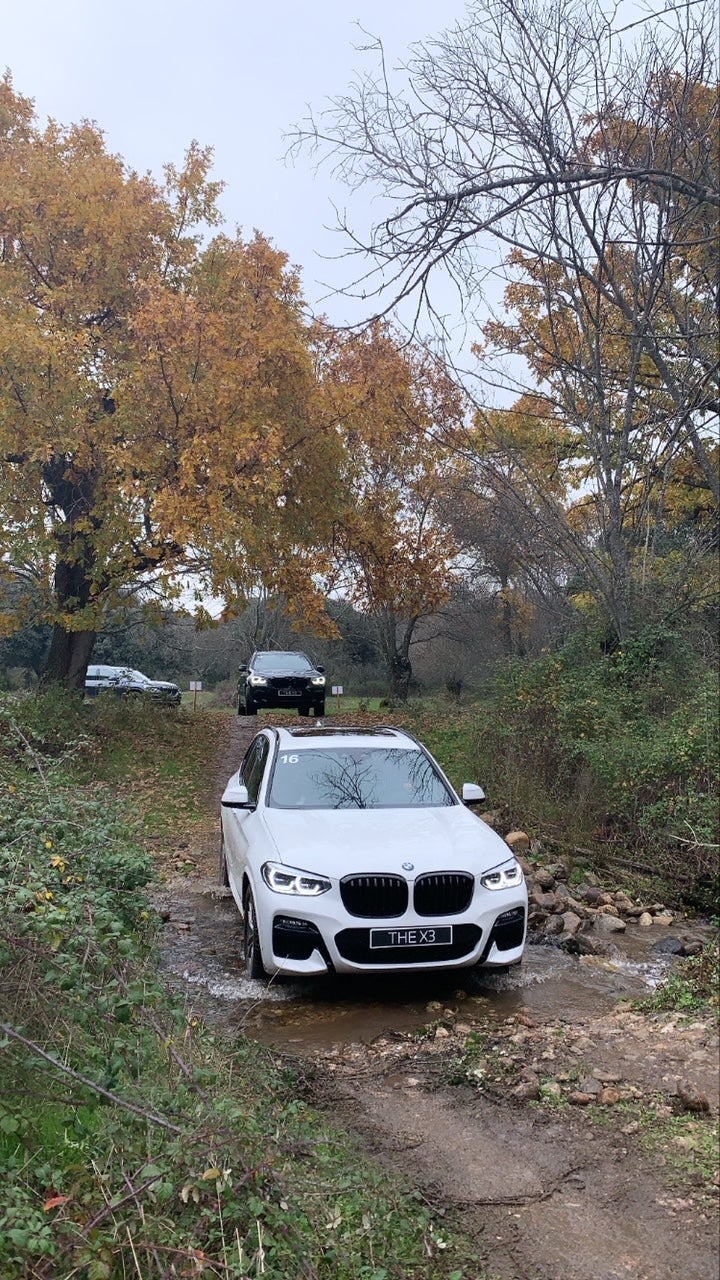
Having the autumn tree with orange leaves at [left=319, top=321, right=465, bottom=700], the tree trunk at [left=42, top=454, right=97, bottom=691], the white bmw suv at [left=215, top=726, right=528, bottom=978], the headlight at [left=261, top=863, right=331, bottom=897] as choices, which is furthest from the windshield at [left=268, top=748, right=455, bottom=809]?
the tree trunk at [left=42, top=454, right=97, bottom=691]

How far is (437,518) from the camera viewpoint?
2595 cm

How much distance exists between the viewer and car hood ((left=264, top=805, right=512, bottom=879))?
234 inches

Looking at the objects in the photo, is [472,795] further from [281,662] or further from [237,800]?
[281,662]

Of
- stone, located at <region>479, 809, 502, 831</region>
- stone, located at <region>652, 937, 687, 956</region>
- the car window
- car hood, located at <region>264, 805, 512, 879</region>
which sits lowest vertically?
stone, located at <region>652, 937, 687, 956</region>

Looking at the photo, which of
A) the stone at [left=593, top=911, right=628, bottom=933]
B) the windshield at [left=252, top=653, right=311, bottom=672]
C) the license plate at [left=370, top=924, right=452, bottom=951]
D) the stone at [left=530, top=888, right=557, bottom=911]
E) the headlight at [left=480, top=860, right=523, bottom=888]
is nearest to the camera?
the license plate at [left=370, top=924, right=452, bottom=951]

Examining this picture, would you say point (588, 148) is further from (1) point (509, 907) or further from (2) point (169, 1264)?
(2) point (169, 1264)

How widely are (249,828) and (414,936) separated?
172 cm

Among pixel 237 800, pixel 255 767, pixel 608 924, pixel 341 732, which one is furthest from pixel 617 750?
pixel 237 800

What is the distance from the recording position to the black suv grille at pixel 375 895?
5805 millimetres

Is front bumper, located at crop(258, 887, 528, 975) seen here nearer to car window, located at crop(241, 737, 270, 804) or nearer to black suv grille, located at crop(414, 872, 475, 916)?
black suv grille, located at crop(414, 872, 475, 916)

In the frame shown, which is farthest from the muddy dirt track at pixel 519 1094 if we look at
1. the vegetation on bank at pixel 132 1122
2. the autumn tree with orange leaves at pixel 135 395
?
the autumn tree with orange leaves at pixel 135 395

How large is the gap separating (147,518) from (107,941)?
13.1 metres

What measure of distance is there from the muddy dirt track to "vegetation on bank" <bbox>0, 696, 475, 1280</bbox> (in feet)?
0.94

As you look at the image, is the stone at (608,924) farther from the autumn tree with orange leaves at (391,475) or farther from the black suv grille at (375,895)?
the autumn tree with orange leaves at (391,475)
